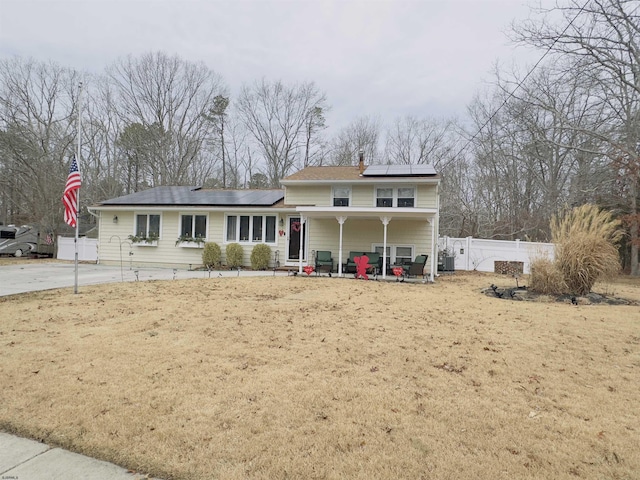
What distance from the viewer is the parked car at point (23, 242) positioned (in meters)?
21.3

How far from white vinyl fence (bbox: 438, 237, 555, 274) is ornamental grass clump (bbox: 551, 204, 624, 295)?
22.9ft

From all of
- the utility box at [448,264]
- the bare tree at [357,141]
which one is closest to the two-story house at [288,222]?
the utility box at [448,264]

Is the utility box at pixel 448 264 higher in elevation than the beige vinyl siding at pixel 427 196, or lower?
lower

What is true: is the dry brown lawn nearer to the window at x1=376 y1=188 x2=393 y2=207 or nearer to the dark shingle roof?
the window at x1=376 y1=188 x2=393 y2=207

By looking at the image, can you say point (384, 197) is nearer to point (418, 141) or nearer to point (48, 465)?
point (48, 465)

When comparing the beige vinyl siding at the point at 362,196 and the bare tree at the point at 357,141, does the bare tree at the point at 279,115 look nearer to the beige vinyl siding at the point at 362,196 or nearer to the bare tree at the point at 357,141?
the bare tree at the point at 357,141

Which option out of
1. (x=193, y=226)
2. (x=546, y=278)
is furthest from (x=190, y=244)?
(x=546, y=278)

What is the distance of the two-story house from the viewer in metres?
14.7

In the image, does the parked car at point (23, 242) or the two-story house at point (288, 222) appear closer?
the two-story house at point (288, 222)

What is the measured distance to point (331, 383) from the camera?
3.53m

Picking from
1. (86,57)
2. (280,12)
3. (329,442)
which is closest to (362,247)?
(280,12)

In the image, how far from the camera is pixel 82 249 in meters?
19.3

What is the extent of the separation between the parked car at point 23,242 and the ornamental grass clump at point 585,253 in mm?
27479

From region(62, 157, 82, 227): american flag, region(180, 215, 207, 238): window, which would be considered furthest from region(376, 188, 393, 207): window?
region(62, 157, 82, 227): american flag
